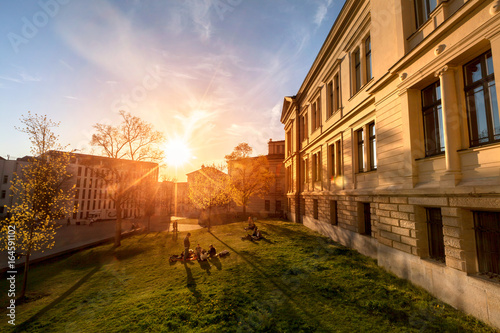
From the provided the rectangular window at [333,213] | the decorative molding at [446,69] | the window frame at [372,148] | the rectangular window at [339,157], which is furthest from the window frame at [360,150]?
the decorative molding at [446,69]

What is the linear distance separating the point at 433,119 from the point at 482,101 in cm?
180

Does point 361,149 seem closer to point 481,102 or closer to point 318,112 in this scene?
point 481,102

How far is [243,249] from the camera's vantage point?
596 inches

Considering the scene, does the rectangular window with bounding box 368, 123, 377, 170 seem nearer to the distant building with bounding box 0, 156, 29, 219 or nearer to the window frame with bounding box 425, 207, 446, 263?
the window frame with bounding box 425, 207, 446, 263

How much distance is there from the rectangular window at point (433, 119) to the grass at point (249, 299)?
5122 mm

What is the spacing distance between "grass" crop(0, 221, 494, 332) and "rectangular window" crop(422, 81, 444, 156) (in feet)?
16.8

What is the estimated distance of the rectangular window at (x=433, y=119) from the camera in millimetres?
7863

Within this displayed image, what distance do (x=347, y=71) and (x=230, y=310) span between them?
52.0 feet

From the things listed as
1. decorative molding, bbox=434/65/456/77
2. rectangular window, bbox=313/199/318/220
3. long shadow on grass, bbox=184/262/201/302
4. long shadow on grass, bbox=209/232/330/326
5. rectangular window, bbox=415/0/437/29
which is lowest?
long shadow on grass, bbox=184/262/201/302

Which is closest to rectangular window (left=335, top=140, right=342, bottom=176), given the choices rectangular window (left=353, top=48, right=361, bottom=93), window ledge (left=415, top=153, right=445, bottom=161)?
rectangular window (left=353, top=48, right=361, bottom=93)

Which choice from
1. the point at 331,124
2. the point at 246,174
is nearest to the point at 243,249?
the point at 331,124

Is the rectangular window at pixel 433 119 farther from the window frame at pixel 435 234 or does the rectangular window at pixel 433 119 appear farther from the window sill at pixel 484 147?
the window frame at pixel 435 234

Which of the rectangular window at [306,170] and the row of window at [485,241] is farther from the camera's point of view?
the rectangular window at [306,170]

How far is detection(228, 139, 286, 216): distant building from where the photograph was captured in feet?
151
